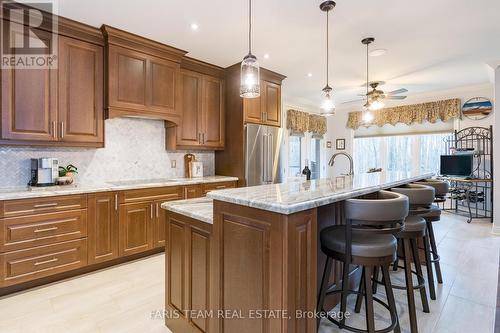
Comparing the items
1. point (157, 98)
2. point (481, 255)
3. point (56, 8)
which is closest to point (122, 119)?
point (157, 98)

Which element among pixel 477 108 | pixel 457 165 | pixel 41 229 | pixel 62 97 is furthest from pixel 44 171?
pixel 477 108

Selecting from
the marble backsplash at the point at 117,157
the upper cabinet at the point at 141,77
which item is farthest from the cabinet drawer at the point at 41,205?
the upper cabinet at the point at 141,77

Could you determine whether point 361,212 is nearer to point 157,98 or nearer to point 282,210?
point 282,210

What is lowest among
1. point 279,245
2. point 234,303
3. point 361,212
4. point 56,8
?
point 234,303

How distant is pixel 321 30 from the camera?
294 centimetres

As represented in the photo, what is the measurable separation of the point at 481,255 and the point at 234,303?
3.58 meters

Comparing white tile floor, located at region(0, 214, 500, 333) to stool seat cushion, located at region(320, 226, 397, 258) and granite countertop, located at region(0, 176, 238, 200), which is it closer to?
stool seat cushion, located at region(320, 226, 397, 258)

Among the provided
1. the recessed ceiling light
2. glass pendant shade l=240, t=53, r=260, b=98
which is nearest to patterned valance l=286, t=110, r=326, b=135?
the recessed ceiling light

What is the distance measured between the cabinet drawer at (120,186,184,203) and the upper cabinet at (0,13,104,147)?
708mm

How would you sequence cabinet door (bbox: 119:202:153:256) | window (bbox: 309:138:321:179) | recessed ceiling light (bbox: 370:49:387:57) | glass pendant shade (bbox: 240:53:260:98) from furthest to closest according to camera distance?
window (bbox: 309:138:321:179) < recessed ceiling light (bbox: 370:49:387:57) < cabinet door (bbox: 119:202:153:256) < glass pendant shade (bbox: 240:53:260:98)

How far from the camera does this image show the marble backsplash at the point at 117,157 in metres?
2.78

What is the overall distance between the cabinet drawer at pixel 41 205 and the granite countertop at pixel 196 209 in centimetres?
143

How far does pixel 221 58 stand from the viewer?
3834 mm

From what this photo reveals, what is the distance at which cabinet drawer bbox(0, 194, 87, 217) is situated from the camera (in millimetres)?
Answer: 2311
